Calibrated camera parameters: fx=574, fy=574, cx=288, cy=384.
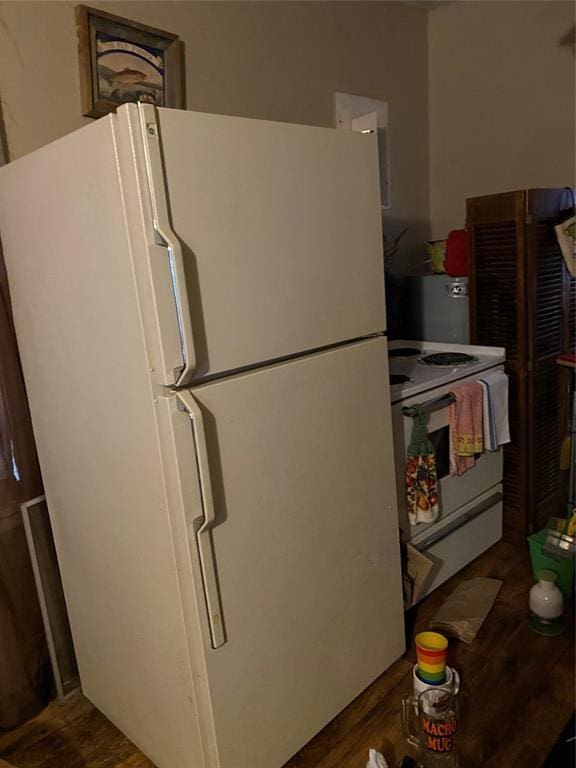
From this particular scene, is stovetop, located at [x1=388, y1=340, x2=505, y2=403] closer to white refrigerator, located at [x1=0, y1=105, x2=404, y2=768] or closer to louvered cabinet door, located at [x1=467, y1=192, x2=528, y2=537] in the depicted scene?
louvered cabinet door, located at [x1=467, y1=192, x2=528, y2=537]

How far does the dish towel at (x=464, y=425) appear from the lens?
86.0 inches

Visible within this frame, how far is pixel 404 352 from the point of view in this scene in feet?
8.83

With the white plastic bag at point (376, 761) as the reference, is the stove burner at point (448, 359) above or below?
above

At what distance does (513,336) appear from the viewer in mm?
2443

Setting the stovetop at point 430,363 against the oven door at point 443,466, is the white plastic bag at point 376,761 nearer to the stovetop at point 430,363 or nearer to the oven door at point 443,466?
the oven door at point 443,466

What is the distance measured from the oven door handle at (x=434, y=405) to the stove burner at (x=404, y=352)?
1.72 ft

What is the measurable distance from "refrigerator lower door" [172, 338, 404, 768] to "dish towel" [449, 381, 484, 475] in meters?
0.53

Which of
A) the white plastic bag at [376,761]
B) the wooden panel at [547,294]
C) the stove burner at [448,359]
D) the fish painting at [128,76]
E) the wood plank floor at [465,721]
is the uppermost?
the fish painting at [128,76]

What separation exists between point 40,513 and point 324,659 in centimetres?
96

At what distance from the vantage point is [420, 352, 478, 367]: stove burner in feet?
7.77

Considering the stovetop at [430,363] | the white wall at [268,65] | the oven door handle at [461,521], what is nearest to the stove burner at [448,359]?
the stovetop at [430,363]

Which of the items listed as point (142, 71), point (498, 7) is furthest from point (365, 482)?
point (498, 7)

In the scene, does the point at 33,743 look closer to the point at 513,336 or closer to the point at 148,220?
the point at 148,220

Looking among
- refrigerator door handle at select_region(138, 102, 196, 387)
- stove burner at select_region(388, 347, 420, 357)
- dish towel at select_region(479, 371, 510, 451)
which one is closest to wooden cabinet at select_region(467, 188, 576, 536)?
dish towel at select_region(479, 371, 510, 451)
